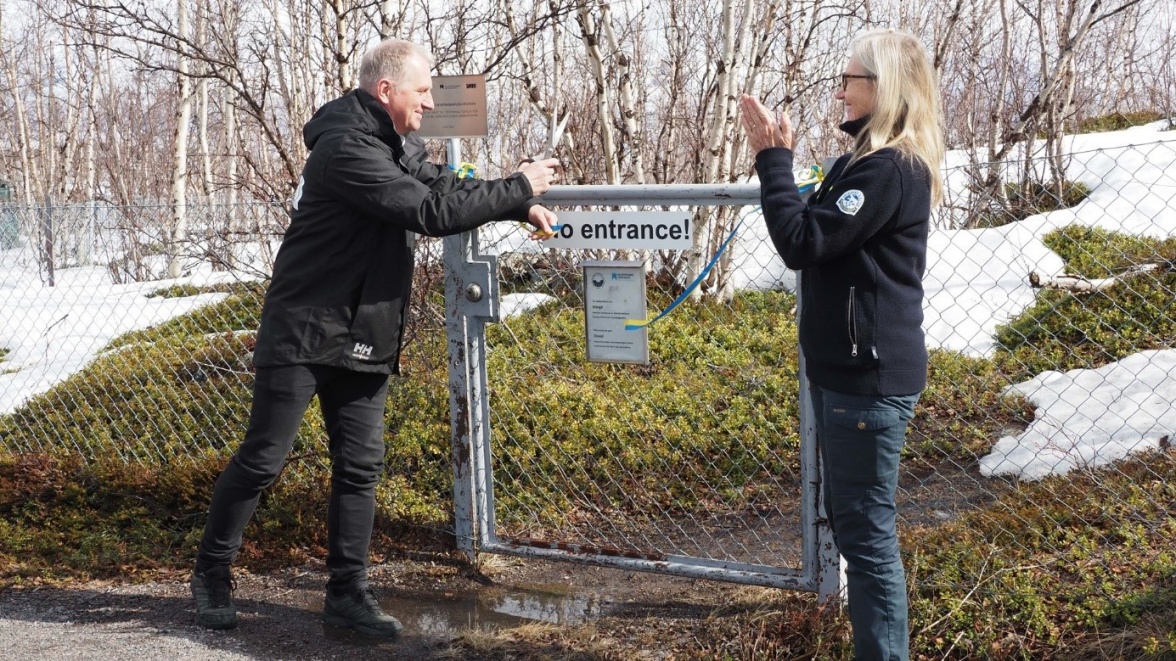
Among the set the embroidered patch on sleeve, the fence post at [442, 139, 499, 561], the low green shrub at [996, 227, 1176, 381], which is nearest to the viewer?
the embroidered patch on sleeve

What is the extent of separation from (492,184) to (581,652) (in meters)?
1.74

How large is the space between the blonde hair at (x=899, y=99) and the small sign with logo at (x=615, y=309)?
1.23 m

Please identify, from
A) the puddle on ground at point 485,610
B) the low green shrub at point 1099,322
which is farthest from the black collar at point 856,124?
the low green shrub at point 1099,322

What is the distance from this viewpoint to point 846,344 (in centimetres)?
273

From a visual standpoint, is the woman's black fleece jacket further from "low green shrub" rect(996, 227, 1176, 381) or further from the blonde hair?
"low green shrub" rect(996, 227, 1176, 381)

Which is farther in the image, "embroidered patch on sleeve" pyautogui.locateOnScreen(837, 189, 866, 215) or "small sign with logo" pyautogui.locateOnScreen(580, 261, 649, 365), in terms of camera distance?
"small sign with logo" pyautogui.locateOnScreen(580, 261, 649, 365)

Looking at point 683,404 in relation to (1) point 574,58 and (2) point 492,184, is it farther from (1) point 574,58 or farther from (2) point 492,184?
(1) point 574,58

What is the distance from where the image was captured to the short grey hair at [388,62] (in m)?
3.52

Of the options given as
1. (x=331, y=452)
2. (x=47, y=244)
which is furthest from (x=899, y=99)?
(x=47, y=244)

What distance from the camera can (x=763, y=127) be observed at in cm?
277

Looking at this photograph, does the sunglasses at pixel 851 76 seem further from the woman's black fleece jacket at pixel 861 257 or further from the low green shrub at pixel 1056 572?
the low green shrub at pixel 1056 572

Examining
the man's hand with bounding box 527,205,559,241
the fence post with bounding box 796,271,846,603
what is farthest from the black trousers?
the fence post with bounding box 796,271,846,603

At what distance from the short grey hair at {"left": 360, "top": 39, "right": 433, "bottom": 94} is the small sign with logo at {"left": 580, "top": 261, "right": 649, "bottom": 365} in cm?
99

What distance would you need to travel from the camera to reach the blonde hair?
2668 millimetres
